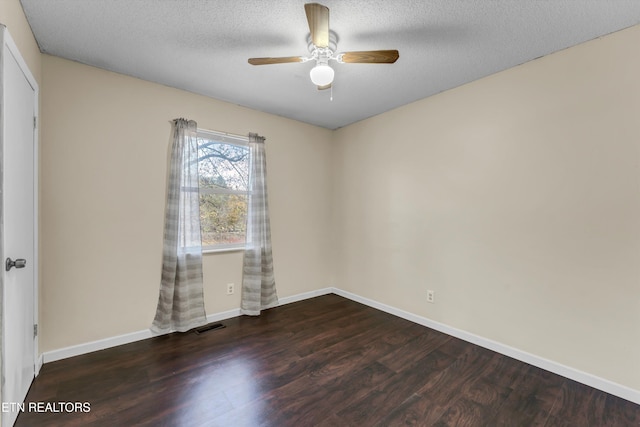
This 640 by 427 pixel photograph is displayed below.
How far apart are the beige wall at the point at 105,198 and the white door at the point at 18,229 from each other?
0.81 ft

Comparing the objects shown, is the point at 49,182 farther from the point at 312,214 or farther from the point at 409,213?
the point at 409,213

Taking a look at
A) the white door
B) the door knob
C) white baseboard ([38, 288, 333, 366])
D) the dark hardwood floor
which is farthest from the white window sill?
the door knob

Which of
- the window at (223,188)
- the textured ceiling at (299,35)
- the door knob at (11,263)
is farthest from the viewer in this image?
the window at (223,188)

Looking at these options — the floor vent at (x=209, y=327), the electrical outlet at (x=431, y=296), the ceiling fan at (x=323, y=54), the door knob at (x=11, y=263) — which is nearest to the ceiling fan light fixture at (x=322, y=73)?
the ceiling fan at (x=323, y=54)

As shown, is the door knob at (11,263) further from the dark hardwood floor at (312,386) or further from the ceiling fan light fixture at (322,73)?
the ceiling fan light fixture at (322,73)

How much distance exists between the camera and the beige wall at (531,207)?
1.92 metres

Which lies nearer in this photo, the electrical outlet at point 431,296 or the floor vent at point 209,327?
the floor vent at point 209,327

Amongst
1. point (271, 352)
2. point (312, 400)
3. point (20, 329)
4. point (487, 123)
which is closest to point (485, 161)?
point (487, 123)

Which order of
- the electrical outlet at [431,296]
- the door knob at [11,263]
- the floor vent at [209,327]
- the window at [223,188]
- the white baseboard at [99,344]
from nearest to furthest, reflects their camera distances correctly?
the door knob at [11,263] → the white baseboard at [99,344] → the floor vent at [209,327] → the electrical outlet at [431,296] → the window at [223,188]

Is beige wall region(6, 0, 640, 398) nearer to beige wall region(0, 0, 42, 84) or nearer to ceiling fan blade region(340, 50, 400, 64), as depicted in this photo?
beige wall region(0, 0, 42, 84)

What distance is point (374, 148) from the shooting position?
12.0ft

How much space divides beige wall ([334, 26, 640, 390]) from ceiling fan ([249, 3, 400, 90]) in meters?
1.35

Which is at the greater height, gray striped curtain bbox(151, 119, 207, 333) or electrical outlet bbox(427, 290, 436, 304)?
gray striped curtain bbox(151, 119, 207, 333)

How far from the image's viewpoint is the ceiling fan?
5.25 feet
